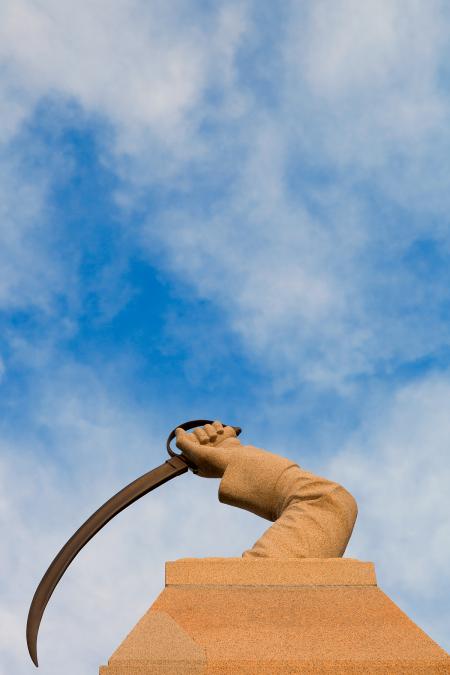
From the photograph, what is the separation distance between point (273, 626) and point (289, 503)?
4.30ft

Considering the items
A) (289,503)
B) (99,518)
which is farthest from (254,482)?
(99,518)

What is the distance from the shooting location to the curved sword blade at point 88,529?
14.4 ft

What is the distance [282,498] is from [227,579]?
101cm

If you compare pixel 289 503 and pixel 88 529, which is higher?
pixel 289 503

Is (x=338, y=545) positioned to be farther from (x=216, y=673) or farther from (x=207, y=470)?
(x=216, y=673)

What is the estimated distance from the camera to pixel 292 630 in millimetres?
3254

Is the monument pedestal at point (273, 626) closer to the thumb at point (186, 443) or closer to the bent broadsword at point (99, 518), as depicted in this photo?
the bent broadsword at point (99, 518)

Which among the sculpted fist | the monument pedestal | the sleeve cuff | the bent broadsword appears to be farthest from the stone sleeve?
the bent broadsword

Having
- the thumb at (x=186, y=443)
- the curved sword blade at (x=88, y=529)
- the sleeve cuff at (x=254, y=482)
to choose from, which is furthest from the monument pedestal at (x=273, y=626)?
the thumb at (x=186, y=443)

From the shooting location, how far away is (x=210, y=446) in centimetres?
534

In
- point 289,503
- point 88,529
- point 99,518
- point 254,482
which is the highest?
point 254,482

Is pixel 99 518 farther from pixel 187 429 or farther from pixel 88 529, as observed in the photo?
pixel 187 429

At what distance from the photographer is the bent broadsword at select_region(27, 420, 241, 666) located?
4.46m

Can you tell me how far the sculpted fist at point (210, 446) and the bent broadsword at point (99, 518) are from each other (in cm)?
11
